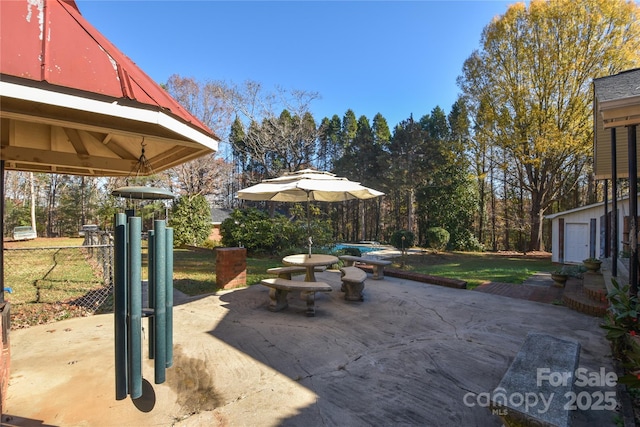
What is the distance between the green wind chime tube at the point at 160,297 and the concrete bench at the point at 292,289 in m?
2.74

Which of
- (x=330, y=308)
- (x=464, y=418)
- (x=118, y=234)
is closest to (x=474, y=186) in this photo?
(x=330, y=308)

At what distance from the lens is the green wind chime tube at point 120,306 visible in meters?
1.94

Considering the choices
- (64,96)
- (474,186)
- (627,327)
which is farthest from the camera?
(474,186)

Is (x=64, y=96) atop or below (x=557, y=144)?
below

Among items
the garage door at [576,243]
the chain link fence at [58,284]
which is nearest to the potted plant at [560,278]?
the garage door at [576,243]

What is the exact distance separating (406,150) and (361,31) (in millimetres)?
14746

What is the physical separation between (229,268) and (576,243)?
1628cm

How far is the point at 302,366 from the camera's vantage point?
3.21 metres

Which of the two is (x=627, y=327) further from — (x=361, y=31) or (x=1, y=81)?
(x=361, y=31)

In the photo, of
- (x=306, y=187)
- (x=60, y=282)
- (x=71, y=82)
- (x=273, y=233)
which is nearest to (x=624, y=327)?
(x=306, y=187)

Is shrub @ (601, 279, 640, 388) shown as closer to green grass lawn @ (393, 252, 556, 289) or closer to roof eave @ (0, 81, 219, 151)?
green grass lawn @ (393, 252, 556, 289)

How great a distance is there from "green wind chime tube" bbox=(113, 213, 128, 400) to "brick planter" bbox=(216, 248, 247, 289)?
A: 4497mm

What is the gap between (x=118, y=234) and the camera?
198 centimetres

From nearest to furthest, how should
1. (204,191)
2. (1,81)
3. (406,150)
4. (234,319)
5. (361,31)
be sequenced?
1. (1,81)
2. (234,319)
3. (361,31)
4. (204,191)
5. (406,150)
